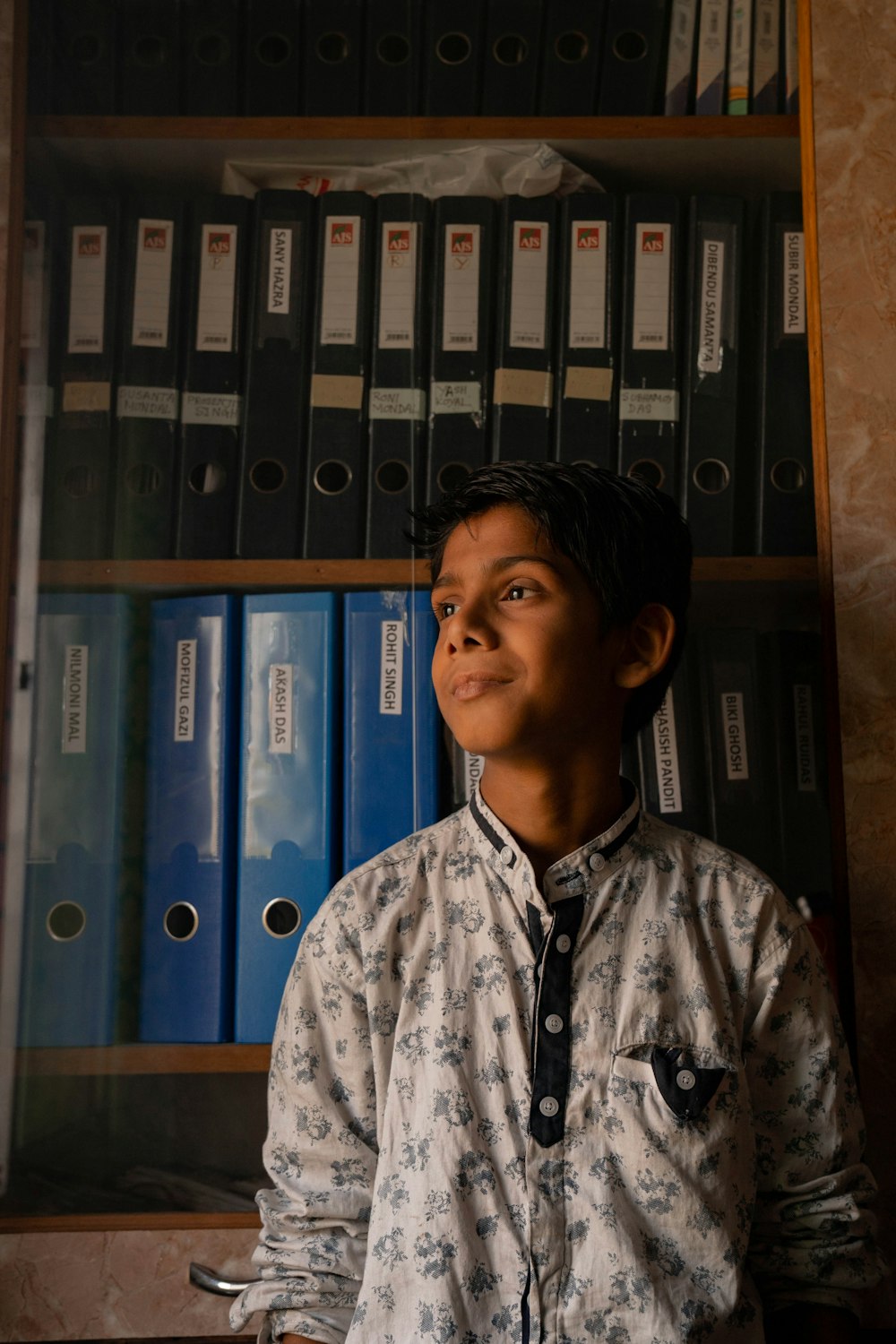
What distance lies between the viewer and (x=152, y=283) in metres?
1.22

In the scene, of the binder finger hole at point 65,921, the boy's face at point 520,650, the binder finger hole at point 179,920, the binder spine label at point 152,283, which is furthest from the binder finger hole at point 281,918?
the binder spine label at point 152,283

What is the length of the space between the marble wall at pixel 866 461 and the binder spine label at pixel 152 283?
2.39ft

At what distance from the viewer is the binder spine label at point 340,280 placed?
1216 mm

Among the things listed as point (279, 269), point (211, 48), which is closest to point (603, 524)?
point (279, 269)

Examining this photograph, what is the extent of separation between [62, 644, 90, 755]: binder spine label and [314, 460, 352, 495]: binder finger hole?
31 cm

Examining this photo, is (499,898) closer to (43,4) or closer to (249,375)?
(249,375)

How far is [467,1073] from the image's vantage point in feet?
2.91

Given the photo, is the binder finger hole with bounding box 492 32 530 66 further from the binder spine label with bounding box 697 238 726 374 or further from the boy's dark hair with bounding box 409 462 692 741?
the boy's dark hair with bounding box 409 462 692 741

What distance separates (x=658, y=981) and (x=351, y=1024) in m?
0.27

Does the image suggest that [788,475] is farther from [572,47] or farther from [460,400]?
[572,47]

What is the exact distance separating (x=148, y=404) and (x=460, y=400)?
1.15ft

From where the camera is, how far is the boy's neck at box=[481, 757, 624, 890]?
967 millimetres

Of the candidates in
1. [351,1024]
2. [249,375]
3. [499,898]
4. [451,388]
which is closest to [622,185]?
[451,388]

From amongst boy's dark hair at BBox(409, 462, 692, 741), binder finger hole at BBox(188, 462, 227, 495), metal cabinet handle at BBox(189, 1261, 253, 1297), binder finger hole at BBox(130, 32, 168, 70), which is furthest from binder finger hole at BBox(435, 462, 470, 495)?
metal cabinet handle at BBox(189, 1261, 253, 1297)
